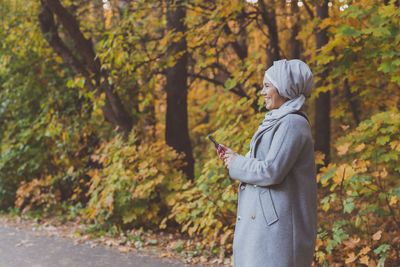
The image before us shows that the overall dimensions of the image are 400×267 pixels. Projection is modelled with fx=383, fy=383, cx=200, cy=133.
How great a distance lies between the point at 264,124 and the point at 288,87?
282 mm

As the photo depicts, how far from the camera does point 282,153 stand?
224 cm

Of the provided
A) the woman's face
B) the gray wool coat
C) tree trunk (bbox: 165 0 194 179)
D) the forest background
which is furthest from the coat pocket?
tree trunk (bbox: 165 0 194 179)

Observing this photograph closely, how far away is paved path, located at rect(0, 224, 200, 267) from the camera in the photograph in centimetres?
510

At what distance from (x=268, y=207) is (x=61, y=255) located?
4142 millimetres

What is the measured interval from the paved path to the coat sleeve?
3.16m

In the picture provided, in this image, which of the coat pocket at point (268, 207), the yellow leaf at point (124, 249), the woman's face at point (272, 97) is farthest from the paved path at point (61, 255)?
the woman's face at point (272, 97)

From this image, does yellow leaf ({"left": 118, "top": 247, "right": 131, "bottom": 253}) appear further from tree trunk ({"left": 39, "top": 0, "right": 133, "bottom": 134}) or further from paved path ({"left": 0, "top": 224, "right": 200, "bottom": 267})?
tree trunk ({"left": 39, "top": 0, "right": 133, "bottom": 134})

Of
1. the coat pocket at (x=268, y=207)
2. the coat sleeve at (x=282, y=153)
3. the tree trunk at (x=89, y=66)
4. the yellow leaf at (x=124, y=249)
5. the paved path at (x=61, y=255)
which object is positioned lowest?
the yellow leaf at (x=124, y=249)

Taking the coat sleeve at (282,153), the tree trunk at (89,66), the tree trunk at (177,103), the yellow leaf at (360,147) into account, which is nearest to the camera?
the coat sleeve at (282,153)

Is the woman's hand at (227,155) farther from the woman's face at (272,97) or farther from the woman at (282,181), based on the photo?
the woman's face at (272,97)

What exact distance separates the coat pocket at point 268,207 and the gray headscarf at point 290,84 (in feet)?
1.30

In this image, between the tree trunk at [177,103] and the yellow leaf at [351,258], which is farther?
the tree trunk at [177,103]

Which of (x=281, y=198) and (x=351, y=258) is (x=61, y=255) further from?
(x=281, y=198)

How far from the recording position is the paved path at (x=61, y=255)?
5098 millimetres
